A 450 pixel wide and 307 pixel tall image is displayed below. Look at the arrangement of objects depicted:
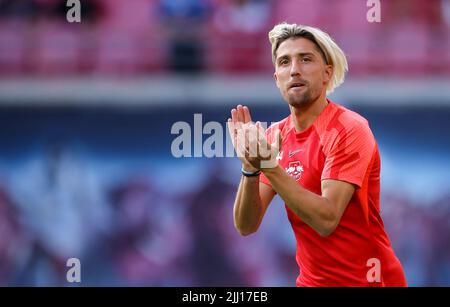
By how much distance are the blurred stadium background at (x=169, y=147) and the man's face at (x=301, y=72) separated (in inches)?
157

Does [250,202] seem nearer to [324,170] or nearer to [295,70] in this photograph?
[324,170]

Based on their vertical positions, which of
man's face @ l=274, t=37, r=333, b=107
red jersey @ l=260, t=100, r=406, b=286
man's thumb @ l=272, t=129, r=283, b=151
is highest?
man's face @ l=274, t=37, r=333, b=107

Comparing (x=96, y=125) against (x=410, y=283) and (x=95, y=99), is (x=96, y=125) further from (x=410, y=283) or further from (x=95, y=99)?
(x=410, y=283)

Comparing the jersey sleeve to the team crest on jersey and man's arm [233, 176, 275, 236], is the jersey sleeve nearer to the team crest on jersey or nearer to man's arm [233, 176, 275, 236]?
the team crest on jersey

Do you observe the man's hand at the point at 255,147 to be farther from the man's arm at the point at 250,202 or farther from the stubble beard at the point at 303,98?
the stubble beard at the point at 303,98

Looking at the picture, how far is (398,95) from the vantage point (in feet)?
27.6

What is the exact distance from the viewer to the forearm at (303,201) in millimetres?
3855

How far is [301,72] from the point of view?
4.18m

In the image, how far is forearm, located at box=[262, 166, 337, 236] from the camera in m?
3.86

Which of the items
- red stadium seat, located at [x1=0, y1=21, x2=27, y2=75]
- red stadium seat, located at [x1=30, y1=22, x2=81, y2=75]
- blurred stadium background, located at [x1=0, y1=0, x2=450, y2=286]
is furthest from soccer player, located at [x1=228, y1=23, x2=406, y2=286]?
red stadium seat, located at [x1=0, y1=21, x2=27, y2=75]

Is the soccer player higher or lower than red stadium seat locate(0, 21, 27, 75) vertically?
lower

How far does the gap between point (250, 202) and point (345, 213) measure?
445mm

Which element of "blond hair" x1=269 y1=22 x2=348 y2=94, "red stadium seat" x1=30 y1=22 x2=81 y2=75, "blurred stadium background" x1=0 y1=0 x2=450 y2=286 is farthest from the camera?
"red stadium seat" x1=30 y1=22 x2=81 y2=75

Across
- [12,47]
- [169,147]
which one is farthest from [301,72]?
[12,47]
